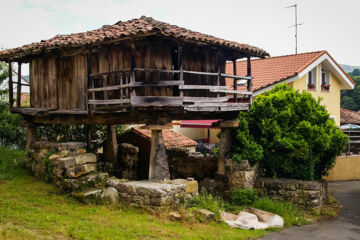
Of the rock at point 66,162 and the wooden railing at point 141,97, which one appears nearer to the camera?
the wooden railing at point 141,97

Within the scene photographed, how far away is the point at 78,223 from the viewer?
7.39 m

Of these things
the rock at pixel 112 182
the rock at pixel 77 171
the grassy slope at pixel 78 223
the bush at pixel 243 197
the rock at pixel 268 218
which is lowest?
the rock at pixel 268 218

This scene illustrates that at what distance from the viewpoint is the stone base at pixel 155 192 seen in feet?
28.6

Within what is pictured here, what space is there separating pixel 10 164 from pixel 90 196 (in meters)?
5.03

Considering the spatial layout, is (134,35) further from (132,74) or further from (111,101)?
(111,101)

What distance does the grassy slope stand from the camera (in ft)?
22.4

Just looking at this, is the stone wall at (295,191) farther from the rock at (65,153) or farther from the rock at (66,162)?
the rock at (65,153)

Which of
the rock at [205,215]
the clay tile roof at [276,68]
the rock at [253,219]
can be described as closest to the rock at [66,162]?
the rock at [205,215]

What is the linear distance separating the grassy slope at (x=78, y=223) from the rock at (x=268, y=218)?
30.3 inches

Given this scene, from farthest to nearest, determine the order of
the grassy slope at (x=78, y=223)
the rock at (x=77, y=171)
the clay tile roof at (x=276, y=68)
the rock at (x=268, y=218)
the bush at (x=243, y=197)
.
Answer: the clay tile roof at (x=276, y=68) → the bush at (x=243, y=197) → the rock at (x=77, y=171) → the rock at (x=268, y=218) → the grassy slope at (x=78, y=223)

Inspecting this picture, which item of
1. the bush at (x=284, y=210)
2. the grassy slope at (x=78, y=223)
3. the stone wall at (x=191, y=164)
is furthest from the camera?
the stone wall at (x=191, y=164)

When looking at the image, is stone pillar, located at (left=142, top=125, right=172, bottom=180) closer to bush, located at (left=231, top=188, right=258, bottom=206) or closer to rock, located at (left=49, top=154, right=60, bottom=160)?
bush, located at (left=231, top=188, right=258, bottom=206)

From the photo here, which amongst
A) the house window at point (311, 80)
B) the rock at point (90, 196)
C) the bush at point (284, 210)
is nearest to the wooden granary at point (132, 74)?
the rock at point (90, 196)

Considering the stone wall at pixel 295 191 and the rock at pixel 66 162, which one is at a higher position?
the rock at pixel 66 162
